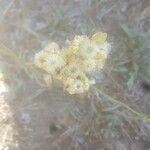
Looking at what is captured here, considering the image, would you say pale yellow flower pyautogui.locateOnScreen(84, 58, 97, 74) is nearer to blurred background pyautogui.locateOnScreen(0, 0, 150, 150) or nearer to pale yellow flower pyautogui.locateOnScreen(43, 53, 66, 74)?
pale yellow flower pyautogui.locateOnScreen(43, 53, 66, 74)

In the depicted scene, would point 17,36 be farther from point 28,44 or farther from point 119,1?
point 119,1

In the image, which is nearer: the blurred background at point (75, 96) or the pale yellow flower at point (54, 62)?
the pale yellow flower at point (54, 62)

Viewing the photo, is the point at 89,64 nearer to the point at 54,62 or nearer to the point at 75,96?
the point at 54,62

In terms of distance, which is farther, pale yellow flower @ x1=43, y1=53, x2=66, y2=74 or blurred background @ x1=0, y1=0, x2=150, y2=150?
blurred background @ x1=0, y1=0, x2=150, y2=150

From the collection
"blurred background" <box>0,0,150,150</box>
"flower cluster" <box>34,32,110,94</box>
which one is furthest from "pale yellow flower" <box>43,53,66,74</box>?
"blurred background" <box>0,0,150,150</box>

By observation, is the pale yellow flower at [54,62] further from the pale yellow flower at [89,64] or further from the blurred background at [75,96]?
the blurred background at [75,96]

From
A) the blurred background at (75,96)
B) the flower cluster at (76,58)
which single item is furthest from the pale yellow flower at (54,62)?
the blurred background at (75,96)
